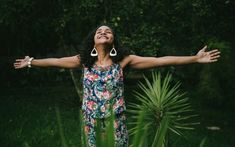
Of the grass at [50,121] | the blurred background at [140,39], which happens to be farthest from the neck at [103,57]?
the blurred background at [140,39]

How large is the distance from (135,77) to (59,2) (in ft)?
22.9

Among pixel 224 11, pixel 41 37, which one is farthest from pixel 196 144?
pixel 41 37

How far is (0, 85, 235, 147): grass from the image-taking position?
7680 mm

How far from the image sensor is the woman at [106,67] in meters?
3.65

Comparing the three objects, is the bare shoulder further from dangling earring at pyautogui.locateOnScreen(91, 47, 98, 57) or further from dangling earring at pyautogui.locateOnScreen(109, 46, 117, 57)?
dangling earring at pyautogui.locateOnScreen(91, 47, 98, 57)

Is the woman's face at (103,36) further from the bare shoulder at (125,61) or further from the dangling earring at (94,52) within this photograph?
the bare shoulder at (125,61)

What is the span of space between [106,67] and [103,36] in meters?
0.27

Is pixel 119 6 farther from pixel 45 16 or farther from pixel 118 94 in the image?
pixel 118 94

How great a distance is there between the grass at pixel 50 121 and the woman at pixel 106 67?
68.3 inches

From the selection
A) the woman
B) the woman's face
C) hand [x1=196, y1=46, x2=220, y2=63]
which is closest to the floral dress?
the woman

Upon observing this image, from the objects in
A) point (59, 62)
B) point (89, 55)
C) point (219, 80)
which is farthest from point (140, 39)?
point (89, 55)

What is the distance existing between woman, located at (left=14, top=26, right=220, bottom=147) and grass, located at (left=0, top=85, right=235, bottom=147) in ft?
5.70

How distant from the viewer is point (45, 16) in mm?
10227

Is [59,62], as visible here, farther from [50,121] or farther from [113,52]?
[50,121]
